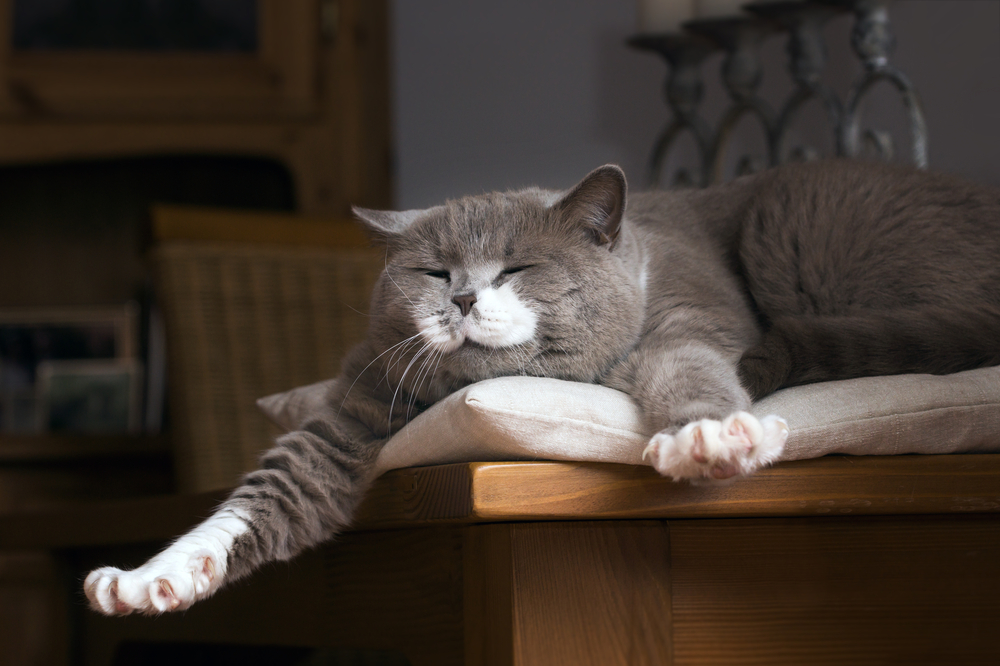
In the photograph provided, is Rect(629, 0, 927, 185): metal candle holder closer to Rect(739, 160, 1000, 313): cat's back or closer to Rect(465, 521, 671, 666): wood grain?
Rect(739, 160, 1000, 313): cat's back

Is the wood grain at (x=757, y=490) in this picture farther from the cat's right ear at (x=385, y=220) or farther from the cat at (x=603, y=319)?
the cat's right ear at (x=385, y=220)

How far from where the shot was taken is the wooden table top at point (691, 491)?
679 millimetres

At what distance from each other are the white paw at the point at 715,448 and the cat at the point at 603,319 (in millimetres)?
38

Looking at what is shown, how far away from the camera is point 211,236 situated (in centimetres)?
149

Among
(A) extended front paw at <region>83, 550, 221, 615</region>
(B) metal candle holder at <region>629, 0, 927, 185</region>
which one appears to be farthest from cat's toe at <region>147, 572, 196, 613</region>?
(B) metal candle holder at <region>629, 0, 927, 185</region>

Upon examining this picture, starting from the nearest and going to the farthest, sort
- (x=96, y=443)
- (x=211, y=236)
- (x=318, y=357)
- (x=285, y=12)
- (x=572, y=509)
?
(x=572, y=509) → (x=211, y=236) → (x=318, y=357) → (x=96, y=443) → (x=285, y=12)

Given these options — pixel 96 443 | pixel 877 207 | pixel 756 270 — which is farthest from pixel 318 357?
pixel 877 207

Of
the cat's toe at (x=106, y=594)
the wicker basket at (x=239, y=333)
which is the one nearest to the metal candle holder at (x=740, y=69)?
the wicker basket at (x=239, y=333)

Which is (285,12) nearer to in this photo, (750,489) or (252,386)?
(252,386)

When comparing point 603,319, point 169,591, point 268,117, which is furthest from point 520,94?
point 169,591

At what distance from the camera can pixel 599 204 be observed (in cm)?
90

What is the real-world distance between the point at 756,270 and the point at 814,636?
1.57 feet

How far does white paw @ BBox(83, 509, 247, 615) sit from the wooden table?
16 centimetres

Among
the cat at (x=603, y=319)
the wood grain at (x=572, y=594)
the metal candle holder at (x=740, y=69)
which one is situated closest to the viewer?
the wood grain at (x=572, y=594)
